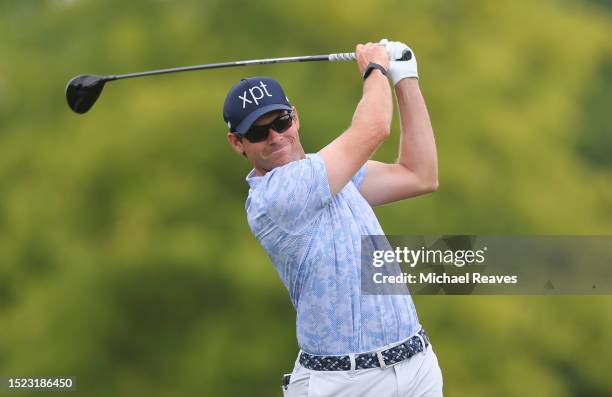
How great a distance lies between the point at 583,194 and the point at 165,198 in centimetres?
419

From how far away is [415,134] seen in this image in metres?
4.19

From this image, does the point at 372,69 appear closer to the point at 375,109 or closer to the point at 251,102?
the point at 375,109

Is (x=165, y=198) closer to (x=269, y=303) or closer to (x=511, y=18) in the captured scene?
(x=269, y=303)

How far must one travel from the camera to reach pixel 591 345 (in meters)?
12.1

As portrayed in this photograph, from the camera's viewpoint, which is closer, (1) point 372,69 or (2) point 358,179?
(1) point 372,69

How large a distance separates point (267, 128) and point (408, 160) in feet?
1.83

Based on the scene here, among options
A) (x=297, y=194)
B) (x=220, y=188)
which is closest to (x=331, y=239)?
(x=297, y=194)

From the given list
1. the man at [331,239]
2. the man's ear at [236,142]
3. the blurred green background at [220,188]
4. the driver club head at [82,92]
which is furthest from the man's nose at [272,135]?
the blurred green background at [220,188]

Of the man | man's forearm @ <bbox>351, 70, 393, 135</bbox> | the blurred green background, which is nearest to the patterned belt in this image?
the man

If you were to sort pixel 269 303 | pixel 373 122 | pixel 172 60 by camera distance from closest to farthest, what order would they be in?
pixel 373 122 < pixel 269 303 < pixel 172 60

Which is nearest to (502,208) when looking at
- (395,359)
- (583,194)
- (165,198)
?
(583,194)

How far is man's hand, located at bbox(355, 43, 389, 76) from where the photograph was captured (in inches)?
157

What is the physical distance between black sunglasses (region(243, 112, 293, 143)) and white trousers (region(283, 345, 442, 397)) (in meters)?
0.77

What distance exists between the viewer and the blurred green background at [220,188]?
11.0 metres
